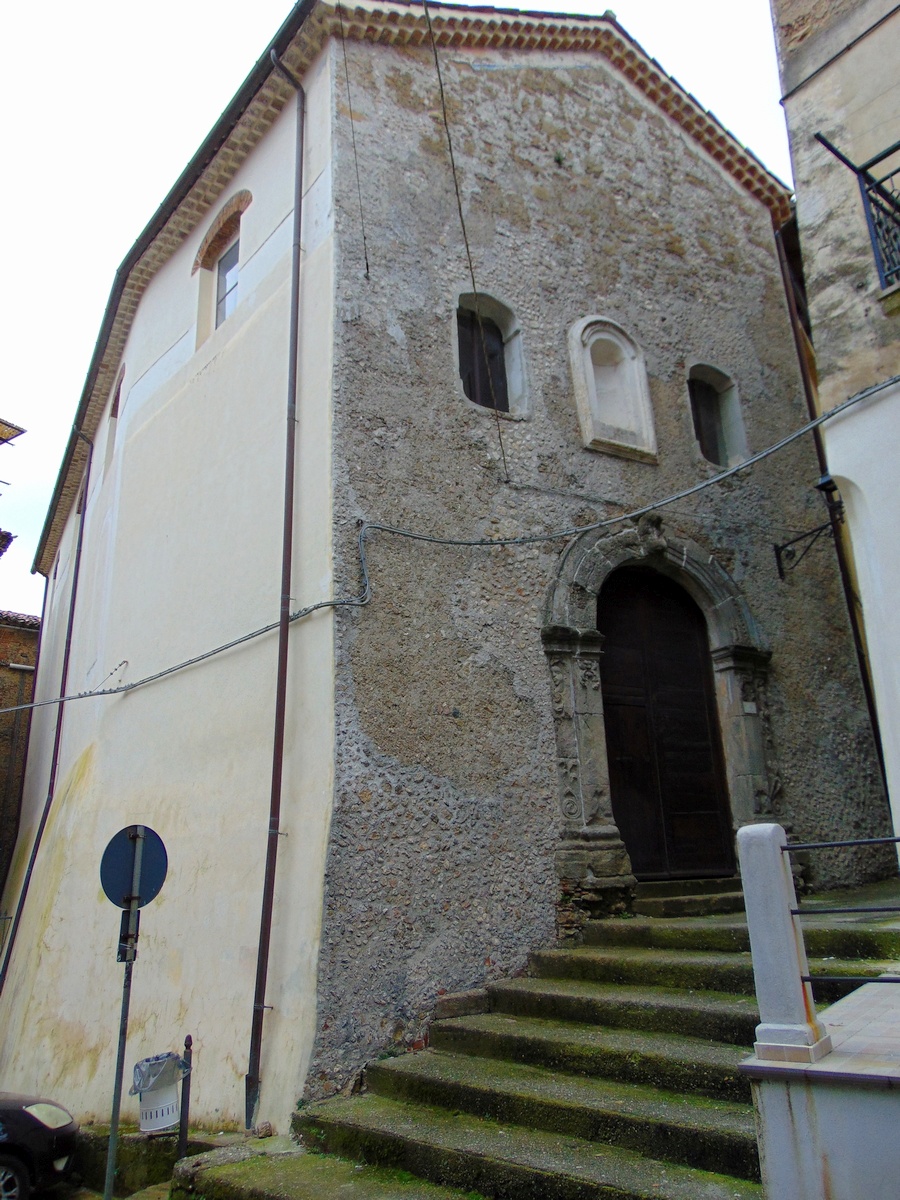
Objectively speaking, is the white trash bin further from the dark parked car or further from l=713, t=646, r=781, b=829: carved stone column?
l=713, t=646, r=781, b=829: carved stone column

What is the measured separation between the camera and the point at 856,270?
620cm

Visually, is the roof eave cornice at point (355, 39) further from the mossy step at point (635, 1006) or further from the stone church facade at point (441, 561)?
the mossy step at point (635, 1006)

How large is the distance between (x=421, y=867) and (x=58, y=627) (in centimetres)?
1143

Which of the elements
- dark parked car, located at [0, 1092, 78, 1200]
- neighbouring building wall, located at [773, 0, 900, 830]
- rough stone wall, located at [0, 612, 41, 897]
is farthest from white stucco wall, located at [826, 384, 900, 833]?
rough stone wall, located at [0, 612, 41, 897]

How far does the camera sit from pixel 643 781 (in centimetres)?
764

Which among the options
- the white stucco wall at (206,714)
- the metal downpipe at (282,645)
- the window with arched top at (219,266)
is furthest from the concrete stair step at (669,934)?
the window with arched top at (219,266)

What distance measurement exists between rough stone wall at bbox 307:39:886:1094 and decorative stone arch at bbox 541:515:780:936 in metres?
0.16

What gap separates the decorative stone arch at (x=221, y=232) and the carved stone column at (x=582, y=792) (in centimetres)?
556

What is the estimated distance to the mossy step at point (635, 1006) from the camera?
4.57 m

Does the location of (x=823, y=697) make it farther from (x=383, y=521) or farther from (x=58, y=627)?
(x=58, y=627)

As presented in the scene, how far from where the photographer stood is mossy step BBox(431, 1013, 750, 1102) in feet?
13.8

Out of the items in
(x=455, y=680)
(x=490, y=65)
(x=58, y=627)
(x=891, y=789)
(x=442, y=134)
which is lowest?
(x=891, y=789)

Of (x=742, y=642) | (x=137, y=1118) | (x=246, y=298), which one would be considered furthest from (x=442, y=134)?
(x=137, y=1118)

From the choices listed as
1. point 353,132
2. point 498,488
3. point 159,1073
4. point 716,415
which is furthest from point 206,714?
point 716,415
